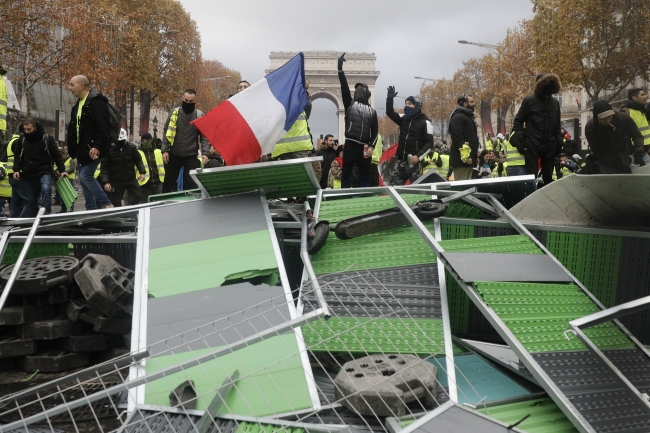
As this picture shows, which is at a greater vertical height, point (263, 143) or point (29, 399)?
point (263, 143)

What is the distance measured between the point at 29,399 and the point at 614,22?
2833 cm

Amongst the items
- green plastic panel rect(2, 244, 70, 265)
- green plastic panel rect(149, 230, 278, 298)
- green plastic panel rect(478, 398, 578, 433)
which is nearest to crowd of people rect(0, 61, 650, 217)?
green plastic panel rect(149, 230, 278, 298)

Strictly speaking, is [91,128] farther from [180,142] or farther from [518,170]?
[518,170]

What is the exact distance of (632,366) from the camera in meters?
3.77

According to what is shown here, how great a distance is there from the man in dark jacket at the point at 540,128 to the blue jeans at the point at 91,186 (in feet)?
16.1

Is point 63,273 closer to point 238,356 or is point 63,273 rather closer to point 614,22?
point 238,356

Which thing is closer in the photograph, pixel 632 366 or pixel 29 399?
pixel 632 366

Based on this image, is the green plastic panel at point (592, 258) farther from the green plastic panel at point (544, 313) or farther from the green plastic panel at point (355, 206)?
the green plastic panel at point (355, 206)

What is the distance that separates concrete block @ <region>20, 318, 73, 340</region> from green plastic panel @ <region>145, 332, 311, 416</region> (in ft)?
4.65

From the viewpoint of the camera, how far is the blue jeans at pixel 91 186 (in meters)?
8.56

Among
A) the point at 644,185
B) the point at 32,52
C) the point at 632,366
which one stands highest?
the point at 32,52

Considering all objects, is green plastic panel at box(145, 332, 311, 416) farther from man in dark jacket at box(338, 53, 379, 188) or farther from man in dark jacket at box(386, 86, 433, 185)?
man in dark jacket at box(386, 86, 433, 185)

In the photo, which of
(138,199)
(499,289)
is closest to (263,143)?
(499,289)

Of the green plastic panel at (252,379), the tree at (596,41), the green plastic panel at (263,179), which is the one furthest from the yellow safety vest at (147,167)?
the tree at (596,41)
